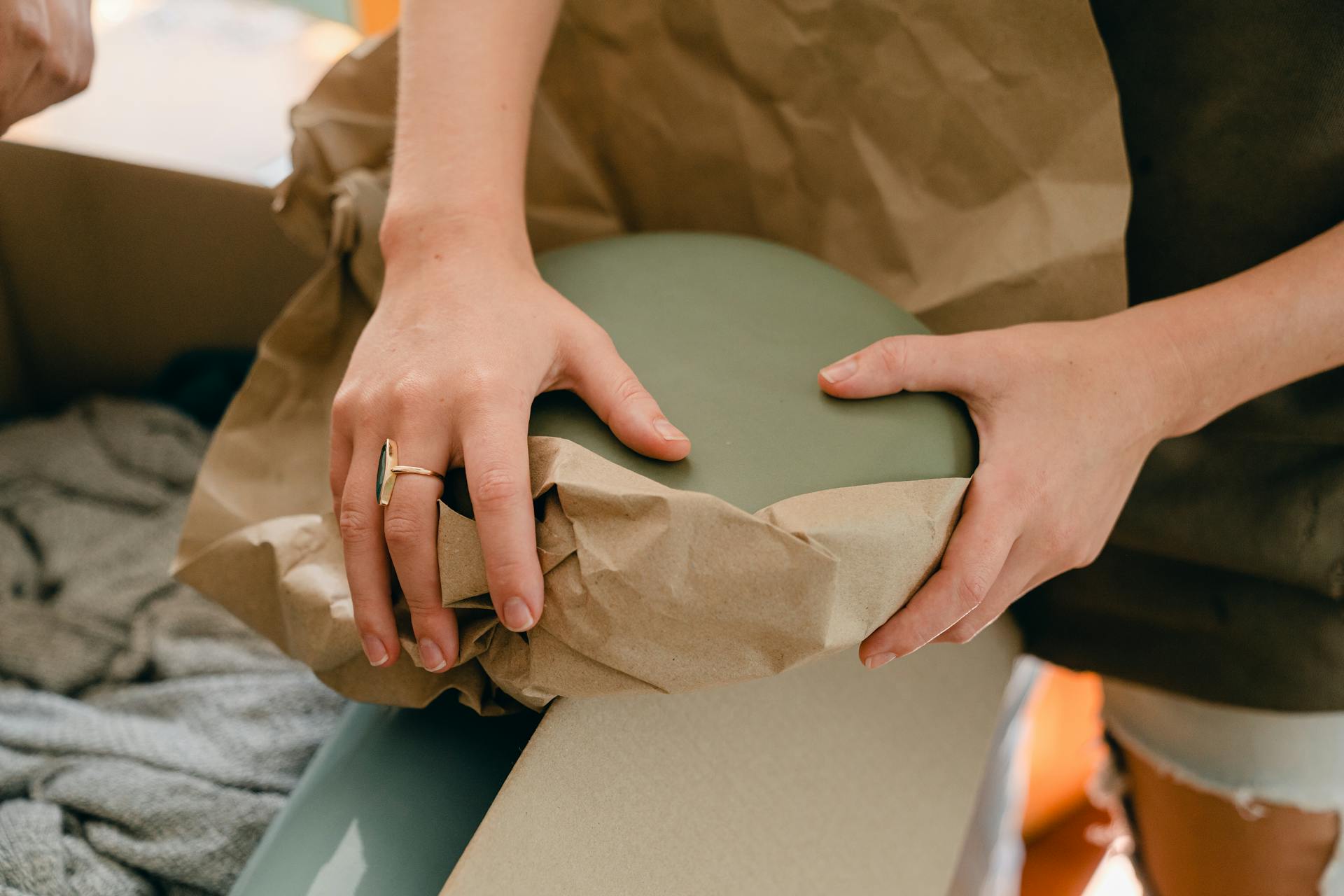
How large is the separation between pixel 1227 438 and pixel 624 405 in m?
0.38

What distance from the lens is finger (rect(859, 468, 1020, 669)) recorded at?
0.35 metres

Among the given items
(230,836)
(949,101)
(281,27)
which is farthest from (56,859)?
(281,27)

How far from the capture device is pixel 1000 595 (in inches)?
15.3

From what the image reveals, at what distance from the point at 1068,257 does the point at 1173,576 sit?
254 mm

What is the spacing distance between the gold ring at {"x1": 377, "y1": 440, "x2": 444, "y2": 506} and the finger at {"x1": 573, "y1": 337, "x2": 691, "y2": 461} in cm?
7

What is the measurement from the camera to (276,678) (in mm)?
570

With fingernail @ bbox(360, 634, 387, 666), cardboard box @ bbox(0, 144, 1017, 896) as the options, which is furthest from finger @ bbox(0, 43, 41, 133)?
fingernail @ bbox(360, 634, 387, 666)

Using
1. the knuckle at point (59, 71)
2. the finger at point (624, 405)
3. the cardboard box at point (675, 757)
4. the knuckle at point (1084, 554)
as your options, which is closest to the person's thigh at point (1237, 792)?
the cardboard box at point (675, 757)

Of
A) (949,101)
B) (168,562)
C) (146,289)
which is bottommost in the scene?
(168,562)

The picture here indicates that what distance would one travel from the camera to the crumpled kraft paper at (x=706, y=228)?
0.31 meters

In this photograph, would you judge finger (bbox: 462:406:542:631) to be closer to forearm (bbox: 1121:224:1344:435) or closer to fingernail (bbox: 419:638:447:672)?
fingernail (bbox: 419:638:447:672)

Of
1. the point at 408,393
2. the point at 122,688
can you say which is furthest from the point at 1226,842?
the point at 122,688

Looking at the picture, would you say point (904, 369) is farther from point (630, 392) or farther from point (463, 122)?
point (463, 122)

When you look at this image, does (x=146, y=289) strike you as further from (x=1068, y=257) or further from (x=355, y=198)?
(x=1068, y=257)
